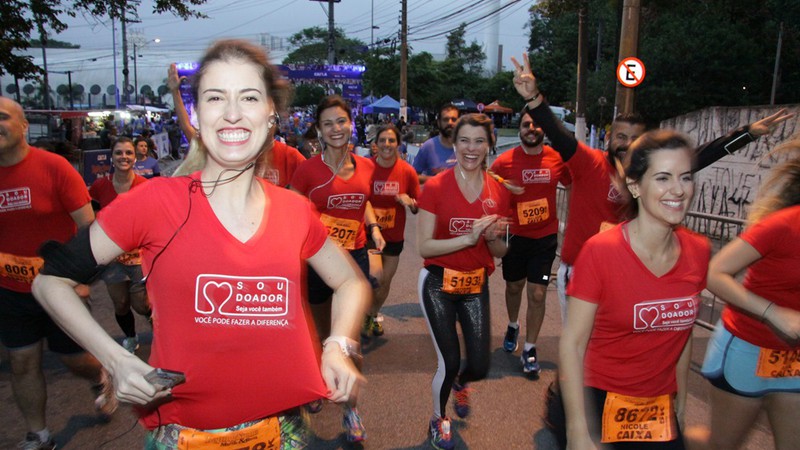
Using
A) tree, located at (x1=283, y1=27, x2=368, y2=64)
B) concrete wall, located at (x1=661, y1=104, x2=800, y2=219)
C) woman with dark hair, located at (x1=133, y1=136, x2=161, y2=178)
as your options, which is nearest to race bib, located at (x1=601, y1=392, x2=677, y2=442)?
woman with dark hair, located at (x1=133, y1=136, x2=161, y2=178)

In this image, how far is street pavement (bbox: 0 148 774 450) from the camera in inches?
160

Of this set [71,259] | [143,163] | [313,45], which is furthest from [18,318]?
[313,45]

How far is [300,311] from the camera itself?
75.3 inches

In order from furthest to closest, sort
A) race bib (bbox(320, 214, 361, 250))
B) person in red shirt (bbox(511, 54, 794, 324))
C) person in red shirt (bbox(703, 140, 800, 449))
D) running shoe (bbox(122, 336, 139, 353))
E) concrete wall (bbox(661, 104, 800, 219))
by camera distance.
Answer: concrete wall (bbox(661, 104, 800, 219)) → running shoe (bbox(122, 336, 139, 353)) → race bib (bbox(320, 214, 361, 250)) → person in red shirt (bbox(511, 54, 794, 324)) → person in red shirt (bbox(703, 140, 800, 449))

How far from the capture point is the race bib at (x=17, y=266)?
3.65 meters

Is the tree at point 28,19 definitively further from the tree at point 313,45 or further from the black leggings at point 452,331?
the tree at point 313,45

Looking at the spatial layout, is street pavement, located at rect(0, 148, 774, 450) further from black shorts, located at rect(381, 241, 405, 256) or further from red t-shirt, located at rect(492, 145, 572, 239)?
red t-shirt, located at rect(492, 145, 572, 239)

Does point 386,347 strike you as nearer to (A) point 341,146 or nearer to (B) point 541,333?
(B) point 541,333

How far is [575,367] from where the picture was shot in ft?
7.66

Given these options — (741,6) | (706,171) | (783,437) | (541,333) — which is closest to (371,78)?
(741,6)

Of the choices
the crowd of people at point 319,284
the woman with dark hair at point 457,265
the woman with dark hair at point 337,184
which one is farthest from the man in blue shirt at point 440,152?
the woman with dark hair at point 457,265

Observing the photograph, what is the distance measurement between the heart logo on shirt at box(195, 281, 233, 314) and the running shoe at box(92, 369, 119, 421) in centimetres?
302

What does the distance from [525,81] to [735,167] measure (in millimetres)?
8515

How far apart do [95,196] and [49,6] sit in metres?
6.10
